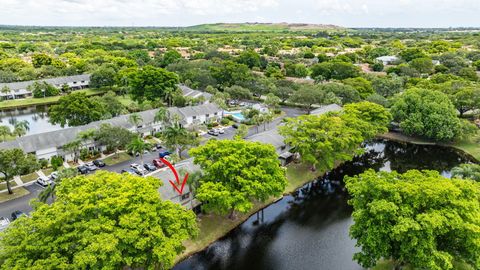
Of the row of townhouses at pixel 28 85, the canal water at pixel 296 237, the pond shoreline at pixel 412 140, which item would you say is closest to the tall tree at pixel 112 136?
the canal water at pixel 296 237

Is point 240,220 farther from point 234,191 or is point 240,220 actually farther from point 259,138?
point 259,138

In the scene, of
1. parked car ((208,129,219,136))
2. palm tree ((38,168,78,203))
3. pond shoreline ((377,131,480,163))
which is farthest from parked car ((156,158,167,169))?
pond shoreline ((377,131,480,163))

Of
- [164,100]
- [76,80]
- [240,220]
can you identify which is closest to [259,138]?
[240,220]

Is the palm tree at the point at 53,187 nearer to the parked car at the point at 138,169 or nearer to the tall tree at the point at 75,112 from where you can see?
the parked car at the point at 138,169

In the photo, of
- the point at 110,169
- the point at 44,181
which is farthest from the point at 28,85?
the point at 110,169

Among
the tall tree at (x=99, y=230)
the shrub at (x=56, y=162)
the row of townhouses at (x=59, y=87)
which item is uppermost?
the tall tree at (x=99, y=230)

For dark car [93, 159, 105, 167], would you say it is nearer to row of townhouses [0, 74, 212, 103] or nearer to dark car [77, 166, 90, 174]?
dark car [77, 166, 90, 174]
